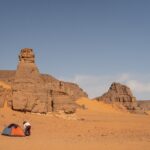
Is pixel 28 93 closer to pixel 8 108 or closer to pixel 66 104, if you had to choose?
pixel 8 108

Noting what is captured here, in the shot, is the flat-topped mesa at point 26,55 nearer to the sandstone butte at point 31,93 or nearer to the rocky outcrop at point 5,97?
the sandstone butte at point 31,93

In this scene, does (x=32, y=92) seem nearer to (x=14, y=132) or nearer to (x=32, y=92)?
(x=32, y=92)

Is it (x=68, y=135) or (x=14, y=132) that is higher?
(x=14, y=132)

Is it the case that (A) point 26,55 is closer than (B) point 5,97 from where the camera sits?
No

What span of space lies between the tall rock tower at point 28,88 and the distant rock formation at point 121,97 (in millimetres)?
37934

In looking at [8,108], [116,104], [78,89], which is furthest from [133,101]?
[8,108]

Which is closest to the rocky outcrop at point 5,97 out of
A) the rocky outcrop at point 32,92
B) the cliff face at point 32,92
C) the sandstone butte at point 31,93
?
the sandstone butte at point 31,93

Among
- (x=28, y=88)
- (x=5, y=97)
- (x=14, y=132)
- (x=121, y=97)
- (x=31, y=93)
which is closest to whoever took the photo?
(x=14, y=132)

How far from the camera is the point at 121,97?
6831 cm

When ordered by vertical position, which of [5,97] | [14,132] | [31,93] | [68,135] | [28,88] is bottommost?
[68,135]

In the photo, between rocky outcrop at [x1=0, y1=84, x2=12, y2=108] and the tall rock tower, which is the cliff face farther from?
rocky outcrop at [x1=0, y1=84, x2=12, y2=108]

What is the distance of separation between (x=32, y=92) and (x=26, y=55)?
11.7 ft

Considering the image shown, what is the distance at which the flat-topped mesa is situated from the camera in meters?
31.6

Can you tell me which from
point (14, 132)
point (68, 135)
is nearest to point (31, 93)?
point (68, 135)
